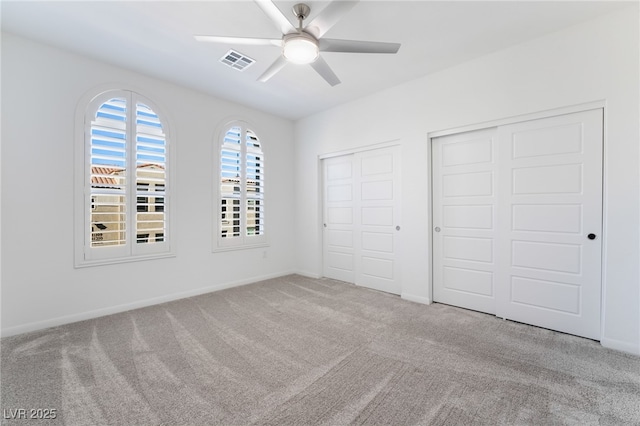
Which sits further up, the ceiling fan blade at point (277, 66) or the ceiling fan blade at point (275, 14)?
the ceiling fan blade at point (275, 14)

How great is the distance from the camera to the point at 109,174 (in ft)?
10.7

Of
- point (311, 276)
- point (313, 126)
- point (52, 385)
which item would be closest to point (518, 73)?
point (313, 126)

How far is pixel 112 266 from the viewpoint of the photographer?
333 cm

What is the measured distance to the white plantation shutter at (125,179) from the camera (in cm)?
320

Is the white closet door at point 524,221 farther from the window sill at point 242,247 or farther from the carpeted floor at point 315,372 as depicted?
the window sill at point 242,247

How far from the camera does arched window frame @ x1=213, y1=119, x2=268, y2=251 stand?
4301 mm

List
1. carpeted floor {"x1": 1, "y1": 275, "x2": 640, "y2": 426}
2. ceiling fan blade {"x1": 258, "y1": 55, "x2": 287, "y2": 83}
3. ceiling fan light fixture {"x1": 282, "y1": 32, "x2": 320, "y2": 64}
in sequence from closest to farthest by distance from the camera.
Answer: carpeted floor {"x1": 1, "y1": 275, "x2": 640, "y2": 426}, ceiling fan light fixture {"x1": 282, "y1": 32, "x2": 320, "y2": 64}, ceiling fan blade {"x1": 258, "y1": 55, "x2": 287, "y2": 83}

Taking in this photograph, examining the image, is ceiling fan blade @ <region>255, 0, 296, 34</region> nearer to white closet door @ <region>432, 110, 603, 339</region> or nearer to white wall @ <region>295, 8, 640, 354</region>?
white wall @ <region>295, 8, 640, 354</region>

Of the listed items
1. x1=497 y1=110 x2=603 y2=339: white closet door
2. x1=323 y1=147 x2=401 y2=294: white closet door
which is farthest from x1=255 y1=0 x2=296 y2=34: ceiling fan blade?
x1=497 y1=110 x2=603 y2=339: white closet door

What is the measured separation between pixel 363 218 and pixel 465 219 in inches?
60.0

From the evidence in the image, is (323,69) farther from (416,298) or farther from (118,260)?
(118,260)

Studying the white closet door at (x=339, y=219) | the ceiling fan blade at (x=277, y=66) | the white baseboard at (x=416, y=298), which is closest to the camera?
the ceiling fan blade at (x=277, y=66)

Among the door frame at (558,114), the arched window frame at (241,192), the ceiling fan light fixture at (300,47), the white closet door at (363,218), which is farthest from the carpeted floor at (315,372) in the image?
the ceiling fan light fixture at (300,47)

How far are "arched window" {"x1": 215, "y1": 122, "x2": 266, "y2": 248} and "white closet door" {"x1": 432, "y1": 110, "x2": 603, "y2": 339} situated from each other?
2890 mm
